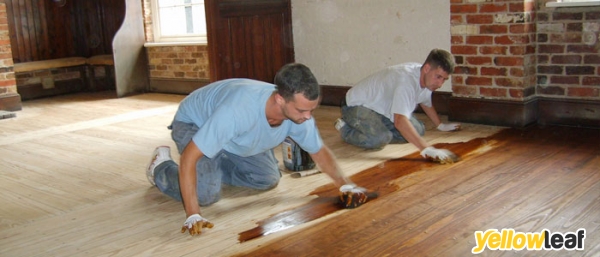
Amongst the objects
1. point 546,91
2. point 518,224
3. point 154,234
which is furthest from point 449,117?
point 154,234

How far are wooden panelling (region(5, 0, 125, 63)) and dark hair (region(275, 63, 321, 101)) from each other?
6061 mm

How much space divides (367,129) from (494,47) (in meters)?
1.22

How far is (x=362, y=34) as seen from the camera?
17.3 ft

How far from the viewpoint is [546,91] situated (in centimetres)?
427

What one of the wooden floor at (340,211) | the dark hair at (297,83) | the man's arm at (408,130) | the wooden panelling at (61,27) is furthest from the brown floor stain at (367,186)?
the wooden panelling at (61,27)

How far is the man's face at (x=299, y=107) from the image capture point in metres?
2.20

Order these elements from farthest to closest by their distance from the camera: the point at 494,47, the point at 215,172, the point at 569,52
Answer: the point at 494,47 < the point at 569,52 < the point at 215,172

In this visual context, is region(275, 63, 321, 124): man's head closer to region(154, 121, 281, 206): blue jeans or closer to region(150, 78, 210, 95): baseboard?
region(154, 121, 281, 206): blue jeans

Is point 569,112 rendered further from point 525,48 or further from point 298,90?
point 298,90

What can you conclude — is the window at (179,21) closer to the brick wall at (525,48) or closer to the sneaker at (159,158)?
the brick wall at (525,48)

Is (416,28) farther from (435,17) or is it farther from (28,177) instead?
(28,177)

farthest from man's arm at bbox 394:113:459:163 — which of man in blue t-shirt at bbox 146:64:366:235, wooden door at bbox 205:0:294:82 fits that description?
wooden door at bbox 205:0:294:82

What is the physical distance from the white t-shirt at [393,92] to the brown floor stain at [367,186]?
11.4 inches

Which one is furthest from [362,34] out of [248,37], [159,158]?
[159,158]
